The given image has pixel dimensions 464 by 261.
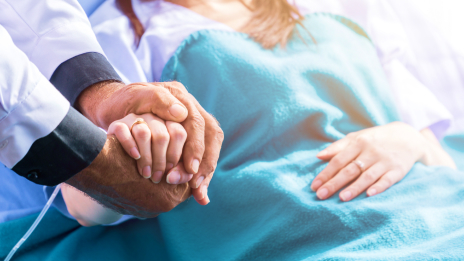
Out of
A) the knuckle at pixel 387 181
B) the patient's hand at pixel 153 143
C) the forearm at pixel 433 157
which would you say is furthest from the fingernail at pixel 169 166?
the forearm at pixel 433 157

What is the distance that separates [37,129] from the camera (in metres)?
0.44

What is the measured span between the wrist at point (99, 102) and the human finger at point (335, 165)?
1.39 ft

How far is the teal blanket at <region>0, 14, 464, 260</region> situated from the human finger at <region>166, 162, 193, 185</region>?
8.1 inches

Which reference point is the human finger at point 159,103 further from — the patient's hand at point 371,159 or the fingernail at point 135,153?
the patient's hand at point 371,159

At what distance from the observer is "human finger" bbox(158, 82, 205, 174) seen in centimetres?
56

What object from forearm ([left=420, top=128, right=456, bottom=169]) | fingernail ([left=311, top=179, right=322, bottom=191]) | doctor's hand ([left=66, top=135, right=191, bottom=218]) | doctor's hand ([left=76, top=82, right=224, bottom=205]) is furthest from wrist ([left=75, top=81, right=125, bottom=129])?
forearm ([left=420, top=128, right=456, bottom=169])

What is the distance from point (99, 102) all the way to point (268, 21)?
0.53m

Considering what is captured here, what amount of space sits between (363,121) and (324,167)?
0.22 metres

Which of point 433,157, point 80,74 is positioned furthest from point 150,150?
point 433,157

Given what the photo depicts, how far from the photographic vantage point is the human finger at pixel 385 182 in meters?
0.71

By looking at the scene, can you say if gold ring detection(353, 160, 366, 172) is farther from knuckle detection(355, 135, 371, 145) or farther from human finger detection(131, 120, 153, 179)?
human finger detection(131, 120, 153, 179)

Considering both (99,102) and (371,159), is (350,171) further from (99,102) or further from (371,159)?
(99,102)

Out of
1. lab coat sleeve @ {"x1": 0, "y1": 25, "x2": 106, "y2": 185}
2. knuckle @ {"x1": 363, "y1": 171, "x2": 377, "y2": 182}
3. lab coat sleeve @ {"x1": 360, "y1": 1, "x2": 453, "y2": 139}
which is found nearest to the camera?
lab coat sleeve @ {"x1": 0, "y1": 25, "x2": 106, "y2": 185}

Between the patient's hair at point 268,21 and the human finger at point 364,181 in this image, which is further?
the patient's hair at point 268,21
